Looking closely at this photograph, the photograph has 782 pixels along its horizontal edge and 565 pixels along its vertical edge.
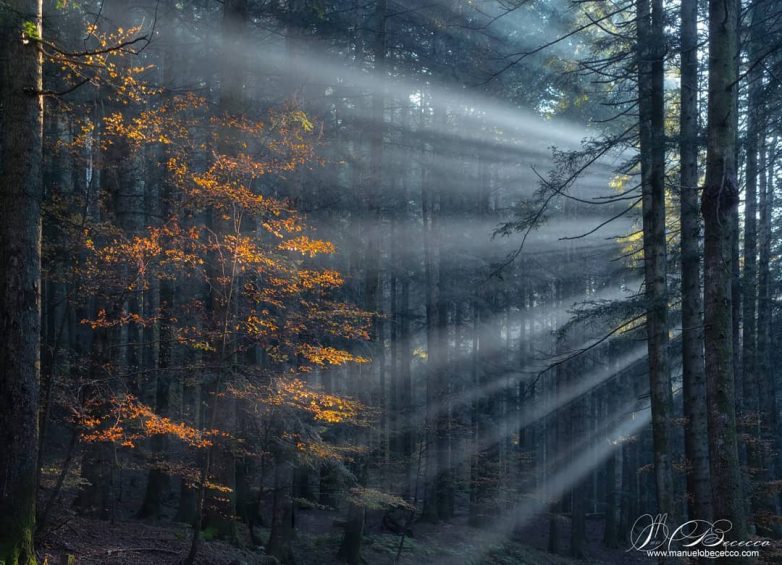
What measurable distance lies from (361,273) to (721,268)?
16914mm

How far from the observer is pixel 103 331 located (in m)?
11.9

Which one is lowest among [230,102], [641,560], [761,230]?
[641,560]

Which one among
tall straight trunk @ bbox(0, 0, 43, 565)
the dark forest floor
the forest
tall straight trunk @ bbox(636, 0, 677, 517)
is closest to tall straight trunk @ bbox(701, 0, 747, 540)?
the forest

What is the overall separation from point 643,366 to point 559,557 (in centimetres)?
1070

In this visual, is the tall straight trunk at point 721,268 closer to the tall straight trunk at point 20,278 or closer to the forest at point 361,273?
the forest at point 361,273

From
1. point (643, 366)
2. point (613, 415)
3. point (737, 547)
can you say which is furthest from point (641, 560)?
point (737, 547)

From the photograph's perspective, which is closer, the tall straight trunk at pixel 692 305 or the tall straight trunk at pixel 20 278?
the tall straight trunk at pixel 20 278

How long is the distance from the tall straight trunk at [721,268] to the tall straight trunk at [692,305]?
141 inches

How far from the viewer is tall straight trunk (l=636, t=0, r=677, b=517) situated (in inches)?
444

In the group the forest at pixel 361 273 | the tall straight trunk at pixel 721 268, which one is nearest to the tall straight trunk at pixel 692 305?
the forest at pixel 361 273

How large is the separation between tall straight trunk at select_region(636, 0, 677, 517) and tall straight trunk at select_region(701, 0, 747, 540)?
139 inches

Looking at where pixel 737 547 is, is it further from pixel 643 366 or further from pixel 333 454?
pixel 643 366

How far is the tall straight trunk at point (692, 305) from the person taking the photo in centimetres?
1116

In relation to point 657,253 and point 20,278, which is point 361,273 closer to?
point 657,253
